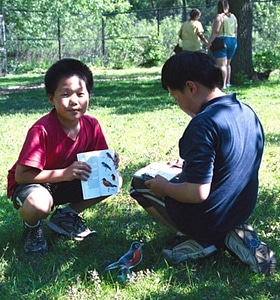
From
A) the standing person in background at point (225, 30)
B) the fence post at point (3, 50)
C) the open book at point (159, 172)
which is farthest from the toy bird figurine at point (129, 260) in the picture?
the fence post at point (3, 50)

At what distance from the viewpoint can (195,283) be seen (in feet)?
10.0

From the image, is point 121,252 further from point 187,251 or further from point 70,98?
point 70,98

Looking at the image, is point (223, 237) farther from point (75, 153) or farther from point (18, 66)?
point (18, 66)

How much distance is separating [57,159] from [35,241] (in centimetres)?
52

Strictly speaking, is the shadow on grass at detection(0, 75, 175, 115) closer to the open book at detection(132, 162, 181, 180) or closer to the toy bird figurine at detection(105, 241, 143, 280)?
the open book at detection(132, 162, 181, 180)

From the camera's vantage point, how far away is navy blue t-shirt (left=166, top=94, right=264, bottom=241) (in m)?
2.91

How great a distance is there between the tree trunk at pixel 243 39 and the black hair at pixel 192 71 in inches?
385

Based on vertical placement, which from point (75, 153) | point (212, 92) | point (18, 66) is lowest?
point (18, 66)

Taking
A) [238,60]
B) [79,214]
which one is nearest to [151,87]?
[238,60]

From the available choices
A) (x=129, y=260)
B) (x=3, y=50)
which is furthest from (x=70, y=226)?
(x=3, y=50)

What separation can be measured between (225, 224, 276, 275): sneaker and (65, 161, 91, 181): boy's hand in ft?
2.99

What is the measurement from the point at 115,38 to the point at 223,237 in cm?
2195

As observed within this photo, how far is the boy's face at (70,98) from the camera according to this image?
11.7 ft

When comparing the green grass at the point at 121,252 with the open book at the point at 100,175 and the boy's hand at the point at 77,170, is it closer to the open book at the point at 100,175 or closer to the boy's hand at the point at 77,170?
the open book at the point at 100,175
